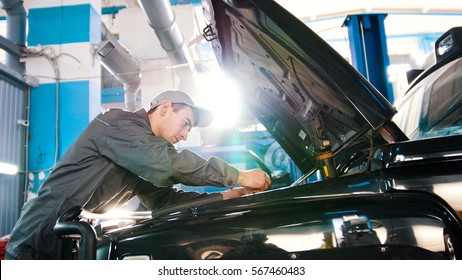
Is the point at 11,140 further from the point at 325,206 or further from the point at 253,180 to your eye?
the point at 325,206

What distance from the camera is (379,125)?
986 millimetres

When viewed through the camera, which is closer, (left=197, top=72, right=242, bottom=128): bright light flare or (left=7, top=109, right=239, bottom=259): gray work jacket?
(left=7, top=109, right=239, bottom=259): gray work jacket

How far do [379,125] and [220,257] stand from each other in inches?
23.2

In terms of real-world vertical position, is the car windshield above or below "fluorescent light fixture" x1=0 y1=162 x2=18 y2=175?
below

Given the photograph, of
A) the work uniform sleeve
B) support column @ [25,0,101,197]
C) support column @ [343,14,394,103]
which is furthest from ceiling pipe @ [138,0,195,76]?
the work uniform sleeve

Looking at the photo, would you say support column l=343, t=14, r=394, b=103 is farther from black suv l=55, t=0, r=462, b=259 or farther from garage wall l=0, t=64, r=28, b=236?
garage wall l=0, t=64, r=28, b=236

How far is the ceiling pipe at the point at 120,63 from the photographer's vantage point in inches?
172

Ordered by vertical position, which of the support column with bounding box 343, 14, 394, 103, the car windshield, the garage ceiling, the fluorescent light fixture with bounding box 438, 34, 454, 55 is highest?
the garage ceiling

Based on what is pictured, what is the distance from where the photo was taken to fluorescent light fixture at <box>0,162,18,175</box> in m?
3.71

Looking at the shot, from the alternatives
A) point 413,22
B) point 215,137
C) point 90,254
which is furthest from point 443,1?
point 90,254

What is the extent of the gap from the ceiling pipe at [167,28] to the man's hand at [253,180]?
3027 millimetres

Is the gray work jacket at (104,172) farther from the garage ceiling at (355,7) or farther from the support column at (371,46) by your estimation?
the garage ceiling at (355,7)

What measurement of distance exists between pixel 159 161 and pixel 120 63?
4.47 metres

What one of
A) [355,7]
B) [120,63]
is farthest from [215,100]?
[355,7]
